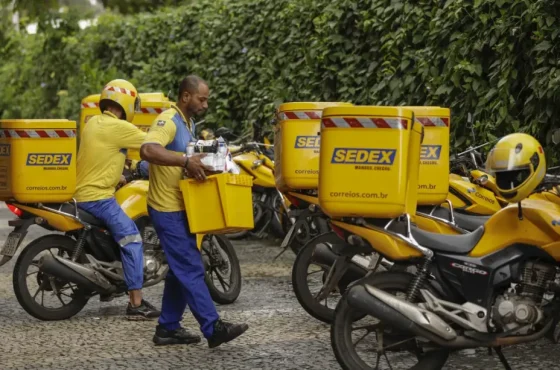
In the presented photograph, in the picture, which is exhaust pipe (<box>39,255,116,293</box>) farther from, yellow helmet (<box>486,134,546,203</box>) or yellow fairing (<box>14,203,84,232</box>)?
yellow helmet (<box>486,134,546,203</box>)

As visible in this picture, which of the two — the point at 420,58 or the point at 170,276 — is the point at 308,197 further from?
the point at 420,58

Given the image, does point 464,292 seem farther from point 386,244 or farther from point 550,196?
point 550,196

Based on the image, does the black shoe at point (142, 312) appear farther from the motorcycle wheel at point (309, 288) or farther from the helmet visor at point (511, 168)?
the helmet visor at point (511, 168)

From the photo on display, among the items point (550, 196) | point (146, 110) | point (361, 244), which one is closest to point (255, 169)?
point (146, 110)

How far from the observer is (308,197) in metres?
9.40

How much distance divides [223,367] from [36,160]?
2578 mm

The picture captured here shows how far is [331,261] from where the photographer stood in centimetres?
815

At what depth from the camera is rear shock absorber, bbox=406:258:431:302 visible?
6.54 metres

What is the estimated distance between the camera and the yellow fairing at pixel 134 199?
9602 millimetres

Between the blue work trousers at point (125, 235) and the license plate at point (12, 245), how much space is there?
1.63 feet

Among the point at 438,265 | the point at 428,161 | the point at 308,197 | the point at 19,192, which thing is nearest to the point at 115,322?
the point at 19,192

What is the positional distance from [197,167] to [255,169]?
5599 mm

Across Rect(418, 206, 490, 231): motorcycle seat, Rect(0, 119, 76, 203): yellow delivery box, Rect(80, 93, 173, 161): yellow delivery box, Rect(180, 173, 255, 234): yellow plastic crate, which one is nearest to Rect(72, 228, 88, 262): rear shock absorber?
Rect(0, 119, 76, 203): yellow delivery box

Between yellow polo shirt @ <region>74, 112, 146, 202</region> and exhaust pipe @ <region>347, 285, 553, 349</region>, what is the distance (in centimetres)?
287
